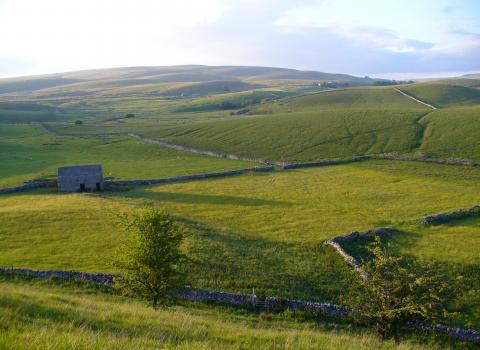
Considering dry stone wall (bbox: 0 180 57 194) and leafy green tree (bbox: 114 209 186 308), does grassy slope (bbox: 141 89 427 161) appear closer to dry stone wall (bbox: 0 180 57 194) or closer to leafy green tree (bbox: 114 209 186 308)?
dry stone wall (bbox: 0 180 57 194)

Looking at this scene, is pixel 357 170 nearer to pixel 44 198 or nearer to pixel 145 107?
pixel 44 198

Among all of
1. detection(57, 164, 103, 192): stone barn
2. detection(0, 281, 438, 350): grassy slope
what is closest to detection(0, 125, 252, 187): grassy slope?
detection(57, 164, 103, 192): stone barn

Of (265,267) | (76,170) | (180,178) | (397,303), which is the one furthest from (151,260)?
(180,178)

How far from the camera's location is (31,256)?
33344mm

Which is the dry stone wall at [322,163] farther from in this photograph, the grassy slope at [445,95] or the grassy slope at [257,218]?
the grassy slope at [445,95]

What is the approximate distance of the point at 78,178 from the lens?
194 ft

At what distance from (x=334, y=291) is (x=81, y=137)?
9475 cm

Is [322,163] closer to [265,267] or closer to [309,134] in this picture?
[309,134]

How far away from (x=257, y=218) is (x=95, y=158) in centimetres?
5294

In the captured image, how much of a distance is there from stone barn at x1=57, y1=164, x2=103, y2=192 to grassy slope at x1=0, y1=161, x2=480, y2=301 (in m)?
2.63

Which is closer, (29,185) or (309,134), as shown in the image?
(29,185)

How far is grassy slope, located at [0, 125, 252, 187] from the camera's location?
2822 inches

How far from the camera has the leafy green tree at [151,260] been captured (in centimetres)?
2481

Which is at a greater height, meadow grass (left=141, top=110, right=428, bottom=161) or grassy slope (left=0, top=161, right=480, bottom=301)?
meadow grass (left=141, top=110, right=428, bottom=161)
